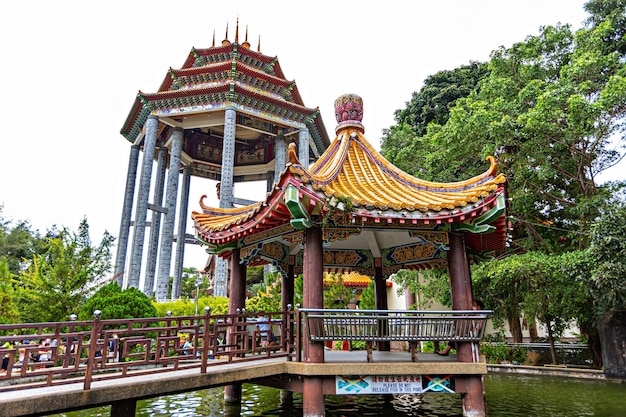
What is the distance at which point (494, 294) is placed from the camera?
651 inches

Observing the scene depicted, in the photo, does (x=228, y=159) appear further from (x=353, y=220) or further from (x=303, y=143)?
(x=353, y=220)

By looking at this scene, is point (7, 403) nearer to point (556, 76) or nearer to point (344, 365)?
point (344, 365)

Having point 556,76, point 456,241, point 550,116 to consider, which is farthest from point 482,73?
point 456,241

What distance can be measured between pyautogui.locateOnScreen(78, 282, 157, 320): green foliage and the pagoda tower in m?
11.5

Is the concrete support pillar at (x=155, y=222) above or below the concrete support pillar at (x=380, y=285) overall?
above

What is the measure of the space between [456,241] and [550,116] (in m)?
8.33

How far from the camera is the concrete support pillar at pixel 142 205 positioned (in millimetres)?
25094

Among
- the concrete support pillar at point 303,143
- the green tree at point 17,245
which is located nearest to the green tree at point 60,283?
the concrete support pillar at point 303,143

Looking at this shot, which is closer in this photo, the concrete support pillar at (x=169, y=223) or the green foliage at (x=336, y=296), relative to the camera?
the green foliage at (x=336, y=296)

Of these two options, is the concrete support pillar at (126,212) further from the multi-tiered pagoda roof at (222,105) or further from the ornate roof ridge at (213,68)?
the ornate roof ridge at (213,68)

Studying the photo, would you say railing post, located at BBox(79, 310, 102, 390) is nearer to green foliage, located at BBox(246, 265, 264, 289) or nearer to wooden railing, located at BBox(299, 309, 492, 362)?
wooden railing, located at BBox(299, 309, 492, 362)

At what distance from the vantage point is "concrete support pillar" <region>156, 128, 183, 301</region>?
81.8 feet

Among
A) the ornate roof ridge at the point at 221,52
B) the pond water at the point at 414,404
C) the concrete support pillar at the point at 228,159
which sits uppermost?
the ornate roof ridge at the point at 221,52

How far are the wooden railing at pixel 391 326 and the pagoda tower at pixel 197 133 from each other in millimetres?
19034
